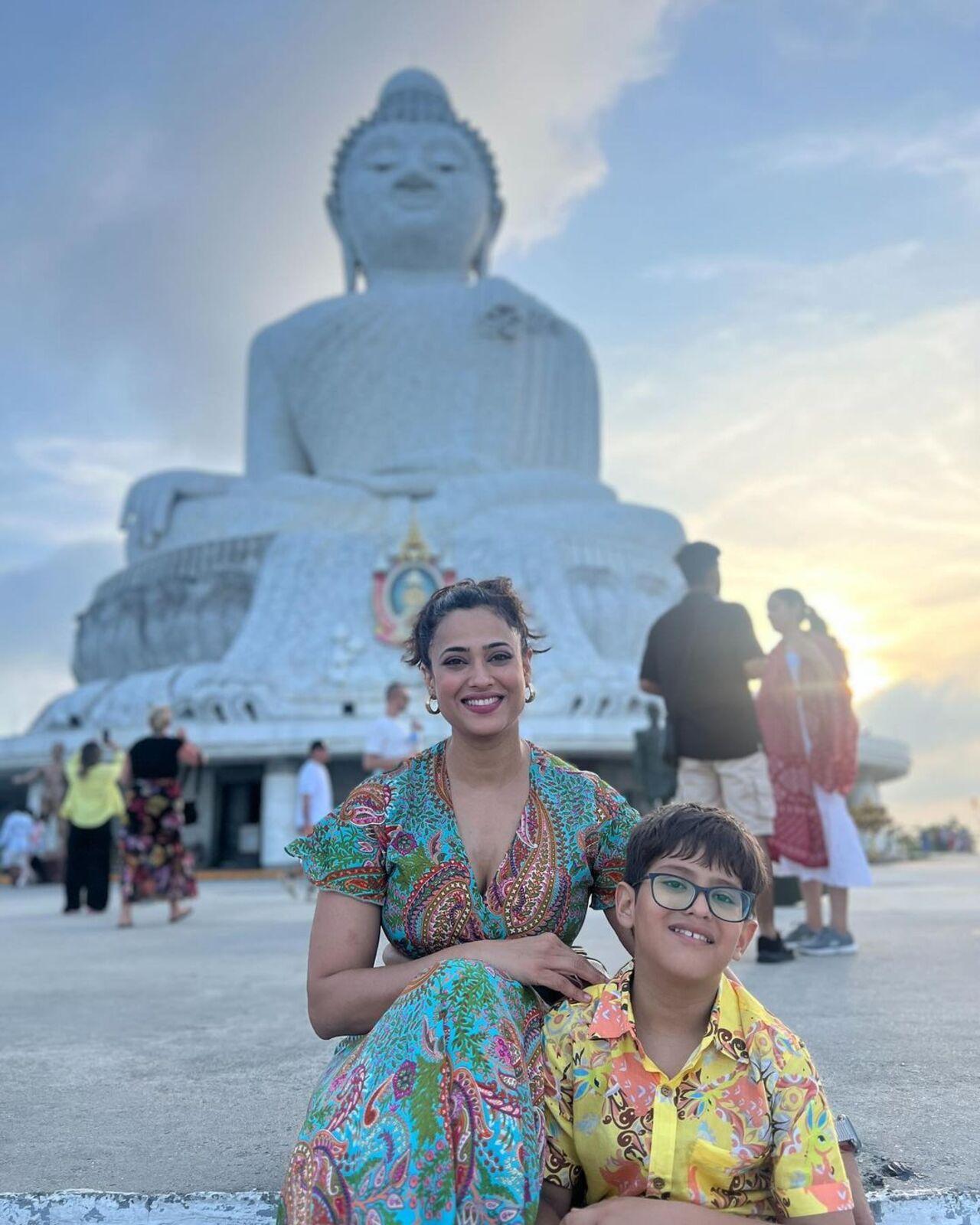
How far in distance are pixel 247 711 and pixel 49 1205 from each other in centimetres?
1584

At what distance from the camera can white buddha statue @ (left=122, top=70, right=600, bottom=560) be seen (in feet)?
64.7

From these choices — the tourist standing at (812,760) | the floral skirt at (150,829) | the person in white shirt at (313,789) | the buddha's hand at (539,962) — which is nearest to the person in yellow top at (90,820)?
the floral skirt at (150,829)

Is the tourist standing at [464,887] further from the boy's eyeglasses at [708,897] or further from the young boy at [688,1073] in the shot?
the boy's eyeglasses at [708,897]

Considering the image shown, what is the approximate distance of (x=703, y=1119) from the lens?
→ 1.65m

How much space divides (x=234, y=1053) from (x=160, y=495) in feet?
Result: 57.8

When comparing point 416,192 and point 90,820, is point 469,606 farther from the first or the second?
point 416,192

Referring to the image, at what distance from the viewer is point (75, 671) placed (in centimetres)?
2180

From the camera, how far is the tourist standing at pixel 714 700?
457 centimetres

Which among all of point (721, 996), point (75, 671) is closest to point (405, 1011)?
point (721, 996)

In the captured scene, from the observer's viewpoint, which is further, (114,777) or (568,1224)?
(114,777)

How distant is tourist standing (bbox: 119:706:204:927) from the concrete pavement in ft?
3.76

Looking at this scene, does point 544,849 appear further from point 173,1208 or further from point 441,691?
point 173,1208

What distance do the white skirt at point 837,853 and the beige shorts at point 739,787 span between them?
0.89 ft

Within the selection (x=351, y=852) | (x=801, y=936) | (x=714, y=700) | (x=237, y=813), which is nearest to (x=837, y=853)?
(x=801, y=936)
